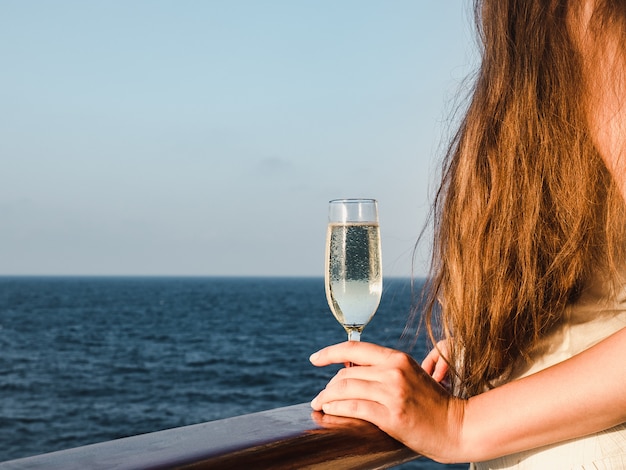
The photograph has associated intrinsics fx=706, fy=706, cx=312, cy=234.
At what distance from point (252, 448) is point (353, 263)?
524 millimetres

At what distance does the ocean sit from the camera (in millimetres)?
28328

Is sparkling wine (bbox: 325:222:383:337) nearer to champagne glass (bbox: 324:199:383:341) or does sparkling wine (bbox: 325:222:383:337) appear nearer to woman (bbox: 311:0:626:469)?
champagne glass (bbox: 324:199:383:341)

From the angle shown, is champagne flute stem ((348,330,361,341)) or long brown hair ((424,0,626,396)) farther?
champagne flute stem ((348,330,361,341))

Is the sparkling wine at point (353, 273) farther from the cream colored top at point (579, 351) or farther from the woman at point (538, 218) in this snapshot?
the cream colored top at point (579, 351)

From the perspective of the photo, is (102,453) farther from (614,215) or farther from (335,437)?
(614,215)

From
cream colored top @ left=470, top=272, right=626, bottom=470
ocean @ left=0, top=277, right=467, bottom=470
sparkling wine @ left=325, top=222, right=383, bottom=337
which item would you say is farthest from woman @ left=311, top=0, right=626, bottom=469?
ocean @ left=0, top=277, right=467, bottom=470

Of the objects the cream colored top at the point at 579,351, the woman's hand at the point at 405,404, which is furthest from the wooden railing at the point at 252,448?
the cream colored top at the point at 579,351

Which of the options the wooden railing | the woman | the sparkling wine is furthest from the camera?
the sparkling wine

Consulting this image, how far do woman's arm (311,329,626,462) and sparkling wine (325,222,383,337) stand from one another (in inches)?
9.4

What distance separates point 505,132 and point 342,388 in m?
0.55

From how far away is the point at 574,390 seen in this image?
1059mm

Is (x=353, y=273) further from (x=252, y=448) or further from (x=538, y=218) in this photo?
(x=252, y=448)

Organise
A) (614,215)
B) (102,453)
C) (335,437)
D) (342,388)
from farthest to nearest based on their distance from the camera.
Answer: (614,215)
(342,388)
(335,437)
(102,453)

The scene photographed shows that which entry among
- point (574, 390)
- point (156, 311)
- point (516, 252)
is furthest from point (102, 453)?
point (156, 311)
